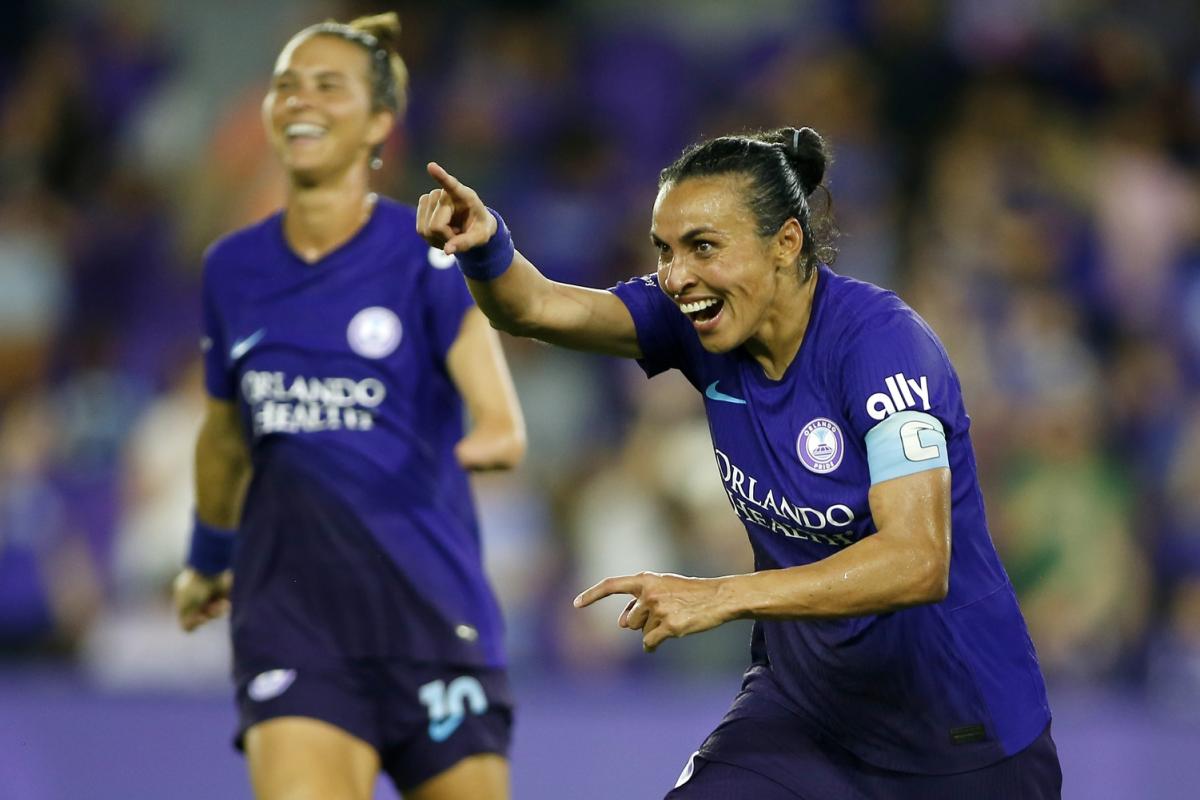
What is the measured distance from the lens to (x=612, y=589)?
3205 millimetres

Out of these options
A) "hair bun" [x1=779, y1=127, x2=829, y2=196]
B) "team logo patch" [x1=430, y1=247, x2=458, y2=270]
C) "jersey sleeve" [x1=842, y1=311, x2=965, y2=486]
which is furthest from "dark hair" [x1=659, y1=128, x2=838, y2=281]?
"team logo patch" [x1=430, y1=247, x2=458, y2=270]

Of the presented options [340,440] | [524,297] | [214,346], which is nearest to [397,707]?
[340,440]

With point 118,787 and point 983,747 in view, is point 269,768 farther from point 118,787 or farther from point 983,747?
point 118,787

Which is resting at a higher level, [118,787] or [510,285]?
[510,285]

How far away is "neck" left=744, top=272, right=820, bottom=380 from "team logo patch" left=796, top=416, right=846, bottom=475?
0.16 metres

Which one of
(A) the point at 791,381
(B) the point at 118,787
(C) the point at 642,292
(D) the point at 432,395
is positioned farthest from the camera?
(B) the point at 118,787

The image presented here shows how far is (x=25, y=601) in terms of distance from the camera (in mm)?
8086

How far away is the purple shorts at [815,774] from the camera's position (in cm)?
384

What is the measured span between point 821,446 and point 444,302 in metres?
1.27

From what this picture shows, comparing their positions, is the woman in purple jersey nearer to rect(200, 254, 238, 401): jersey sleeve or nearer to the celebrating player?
rect(200, 254, 238, 401): jersey sleeve

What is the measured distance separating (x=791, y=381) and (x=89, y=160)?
7.10m

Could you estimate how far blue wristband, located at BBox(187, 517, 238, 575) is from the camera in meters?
5.00

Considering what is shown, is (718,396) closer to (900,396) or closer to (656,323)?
(656,323)

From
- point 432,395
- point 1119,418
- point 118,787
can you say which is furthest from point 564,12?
point 432,395
